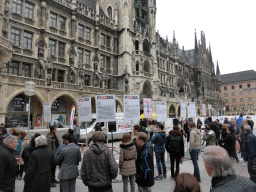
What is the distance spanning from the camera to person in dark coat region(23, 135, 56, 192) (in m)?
3.33

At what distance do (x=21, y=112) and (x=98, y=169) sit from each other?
18950 millimetres

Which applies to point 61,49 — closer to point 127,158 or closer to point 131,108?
point 131,108

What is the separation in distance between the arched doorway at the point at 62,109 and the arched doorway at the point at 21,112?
1.72 metres

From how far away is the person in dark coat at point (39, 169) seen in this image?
333 centimetres

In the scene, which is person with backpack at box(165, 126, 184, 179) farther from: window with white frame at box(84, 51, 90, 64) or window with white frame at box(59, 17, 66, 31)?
window with white frame at box(59, 17, 66, 31)

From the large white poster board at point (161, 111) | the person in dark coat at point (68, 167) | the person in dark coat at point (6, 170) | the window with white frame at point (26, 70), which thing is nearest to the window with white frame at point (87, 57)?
the window with white frame at point (26, 70)

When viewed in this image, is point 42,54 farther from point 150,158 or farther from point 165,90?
point 165,90

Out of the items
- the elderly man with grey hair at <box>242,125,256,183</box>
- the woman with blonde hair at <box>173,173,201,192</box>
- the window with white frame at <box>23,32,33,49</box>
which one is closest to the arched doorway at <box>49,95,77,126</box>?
the window with white frame at <box>23,32,33,49</box>

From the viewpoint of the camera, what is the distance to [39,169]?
3.42 meters

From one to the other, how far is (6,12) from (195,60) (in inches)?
1952

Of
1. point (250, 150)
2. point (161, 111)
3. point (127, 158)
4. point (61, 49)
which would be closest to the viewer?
point (127, 158)

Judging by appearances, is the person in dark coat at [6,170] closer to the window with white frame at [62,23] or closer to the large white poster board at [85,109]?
the large white poster board at [85,109]

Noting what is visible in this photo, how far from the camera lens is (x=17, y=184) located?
5684mm

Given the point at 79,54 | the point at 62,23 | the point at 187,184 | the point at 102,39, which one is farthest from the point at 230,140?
the point at 102,39
